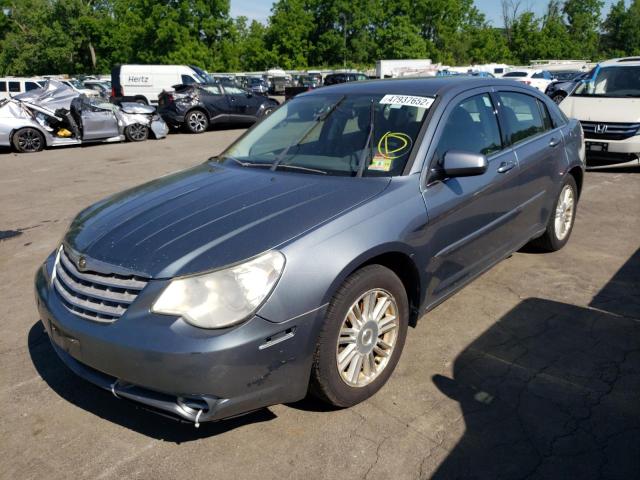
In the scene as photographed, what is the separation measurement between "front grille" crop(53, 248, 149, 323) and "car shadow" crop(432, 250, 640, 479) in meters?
1.59

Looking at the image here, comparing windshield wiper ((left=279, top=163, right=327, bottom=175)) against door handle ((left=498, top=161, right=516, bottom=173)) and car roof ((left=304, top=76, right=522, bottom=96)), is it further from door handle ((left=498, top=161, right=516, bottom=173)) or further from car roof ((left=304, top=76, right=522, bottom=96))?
door handle ((left=498, top=161, right=516, bottom=173))

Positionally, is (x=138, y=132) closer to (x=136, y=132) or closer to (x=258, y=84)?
(x=136, y=132)

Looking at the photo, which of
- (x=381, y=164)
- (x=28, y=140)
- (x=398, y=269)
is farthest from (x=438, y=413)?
(x=28, y=140)

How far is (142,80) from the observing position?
976 inches

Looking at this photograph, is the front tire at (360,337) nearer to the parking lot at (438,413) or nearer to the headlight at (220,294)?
the parking lot at (438,413)

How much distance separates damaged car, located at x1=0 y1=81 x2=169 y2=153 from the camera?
544 inches

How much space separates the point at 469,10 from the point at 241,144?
8702 cm

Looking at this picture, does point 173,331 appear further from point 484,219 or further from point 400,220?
point 484,219

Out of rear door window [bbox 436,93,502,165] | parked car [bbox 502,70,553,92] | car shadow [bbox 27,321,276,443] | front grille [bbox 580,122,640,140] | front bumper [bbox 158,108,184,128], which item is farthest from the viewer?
parked car [bbox 502,70,553,92]

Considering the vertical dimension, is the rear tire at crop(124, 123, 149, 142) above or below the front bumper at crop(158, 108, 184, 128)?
below

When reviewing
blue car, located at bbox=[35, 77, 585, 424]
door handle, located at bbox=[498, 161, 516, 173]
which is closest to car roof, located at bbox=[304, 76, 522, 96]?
blue car, located at bbox=[35, 77, 585, 424]

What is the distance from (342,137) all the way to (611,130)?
6.70 metres

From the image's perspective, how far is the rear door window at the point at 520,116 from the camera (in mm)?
4266

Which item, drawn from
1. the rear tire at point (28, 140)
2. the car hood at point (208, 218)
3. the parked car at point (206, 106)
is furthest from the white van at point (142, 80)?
the car hood at point (208, 218)
